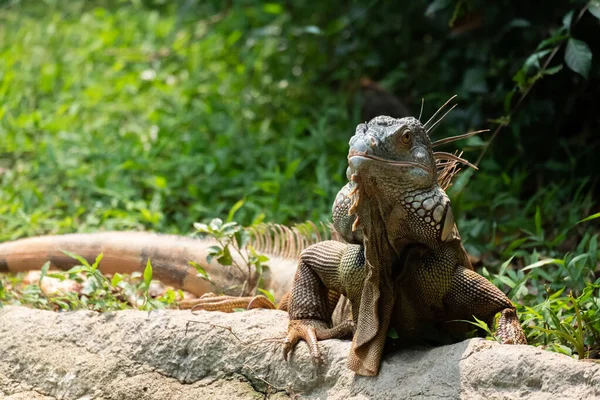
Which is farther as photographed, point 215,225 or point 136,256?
point 136,256

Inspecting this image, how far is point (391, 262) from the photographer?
3.33 meters

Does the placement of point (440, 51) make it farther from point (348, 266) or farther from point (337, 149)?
point (348, 266)

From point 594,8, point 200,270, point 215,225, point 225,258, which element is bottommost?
point 200,270

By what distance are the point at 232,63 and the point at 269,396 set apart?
5742mm

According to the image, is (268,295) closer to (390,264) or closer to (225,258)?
(225,258)

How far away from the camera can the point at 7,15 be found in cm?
1031

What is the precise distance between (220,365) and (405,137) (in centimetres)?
132

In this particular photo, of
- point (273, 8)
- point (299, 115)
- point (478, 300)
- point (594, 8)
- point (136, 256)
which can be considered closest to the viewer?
point (478, 300)

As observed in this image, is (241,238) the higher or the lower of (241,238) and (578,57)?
the lower

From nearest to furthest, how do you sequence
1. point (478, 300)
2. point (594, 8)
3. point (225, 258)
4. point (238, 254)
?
point (478, 300) → point (225, 258) → point (594, 8) → point (238, 254)

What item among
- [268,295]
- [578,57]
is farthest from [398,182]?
[578,57]

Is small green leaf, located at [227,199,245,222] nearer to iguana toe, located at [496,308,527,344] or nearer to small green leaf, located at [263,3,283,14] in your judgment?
iguana toe, located at [496,308,527,344]

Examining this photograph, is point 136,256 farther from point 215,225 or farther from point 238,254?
point 215,225

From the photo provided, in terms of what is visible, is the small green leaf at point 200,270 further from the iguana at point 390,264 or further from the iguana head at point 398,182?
the iguana head at point 398,182
